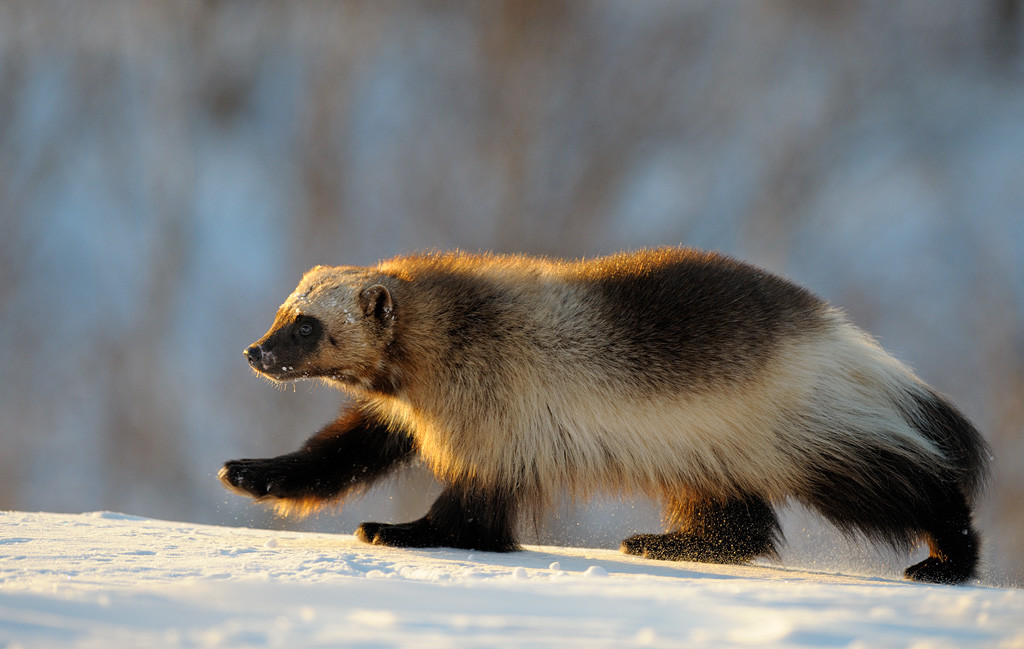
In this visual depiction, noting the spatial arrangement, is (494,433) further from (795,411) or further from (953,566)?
(953,566)

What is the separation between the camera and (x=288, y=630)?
1.28 metres

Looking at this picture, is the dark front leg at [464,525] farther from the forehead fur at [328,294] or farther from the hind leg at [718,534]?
the forehead fur at [328,294]

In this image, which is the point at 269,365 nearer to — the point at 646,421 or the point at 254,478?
the point at 254,478

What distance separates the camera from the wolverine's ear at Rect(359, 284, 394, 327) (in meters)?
2.47

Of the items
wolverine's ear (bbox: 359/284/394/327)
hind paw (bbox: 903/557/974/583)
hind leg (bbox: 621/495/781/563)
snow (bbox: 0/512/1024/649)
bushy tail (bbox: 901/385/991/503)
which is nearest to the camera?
snow (bbox: 0/512/1024/649)

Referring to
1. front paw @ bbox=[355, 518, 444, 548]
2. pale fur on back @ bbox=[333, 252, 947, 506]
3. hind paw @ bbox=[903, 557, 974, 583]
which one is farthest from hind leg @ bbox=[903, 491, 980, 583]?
front paw @ bbox=[355, 518, 444, 548]

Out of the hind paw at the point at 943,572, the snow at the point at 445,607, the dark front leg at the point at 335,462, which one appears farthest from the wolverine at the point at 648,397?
the snow at the point at 445,607

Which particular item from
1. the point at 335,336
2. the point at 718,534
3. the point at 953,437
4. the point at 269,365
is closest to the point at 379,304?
the point at 335,336

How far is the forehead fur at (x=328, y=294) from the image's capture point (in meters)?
2.53

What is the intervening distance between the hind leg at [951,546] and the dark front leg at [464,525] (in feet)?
3.19

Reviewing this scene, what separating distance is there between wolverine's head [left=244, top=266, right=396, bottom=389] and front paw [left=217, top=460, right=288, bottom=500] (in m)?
0.27

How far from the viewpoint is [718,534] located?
261cm

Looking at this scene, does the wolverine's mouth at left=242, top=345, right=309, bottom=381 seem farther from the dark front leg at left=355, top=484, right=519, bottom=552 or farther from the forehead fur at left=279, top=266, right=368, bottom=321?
the dark front leg at left=355, top=484, right=519, bottom=552

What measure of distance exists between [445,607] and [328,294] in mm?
1287
